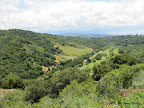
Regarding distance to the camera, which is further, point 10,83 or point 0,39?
point 0,39

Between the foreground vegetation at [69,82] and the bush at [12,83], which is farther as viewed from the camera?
the bush at [12,83]

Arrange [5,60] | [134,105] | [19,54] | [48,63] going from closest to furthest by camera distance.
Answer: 1. [134,105]
2. [5,60]
3. [19,54]
4. [48,63]

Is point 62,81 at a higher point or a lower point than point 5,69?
higher

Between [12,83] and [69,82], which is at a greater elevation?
[69,82]

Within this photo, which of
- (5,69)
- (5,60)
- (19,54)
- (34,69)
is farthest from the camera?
(19,54)

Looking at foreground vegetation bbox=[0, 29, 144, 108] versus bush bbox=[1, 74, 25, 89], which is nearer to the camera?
foreground vegetation bbox=[0, 29, 144, 108]

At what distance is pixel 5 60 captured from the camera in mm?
Answer: 67688

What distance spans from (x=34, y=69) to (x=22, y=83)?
102 ft

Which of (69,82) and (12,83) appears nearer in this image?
(69,82)

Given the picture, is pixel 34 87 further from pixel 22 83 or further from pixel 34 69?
pixel 34 69

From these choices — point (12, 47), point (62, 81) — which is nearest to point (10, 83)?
point (62, 81)

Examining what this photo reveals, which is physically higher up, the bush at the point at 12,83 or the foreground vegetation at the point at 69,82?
the foreground vegetation at the point at 69,82

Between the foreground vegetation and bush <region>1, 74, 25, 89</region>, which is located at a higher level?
the foreground vegetation

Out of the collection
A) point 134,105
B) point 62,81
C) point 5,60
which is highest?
point 134,105
